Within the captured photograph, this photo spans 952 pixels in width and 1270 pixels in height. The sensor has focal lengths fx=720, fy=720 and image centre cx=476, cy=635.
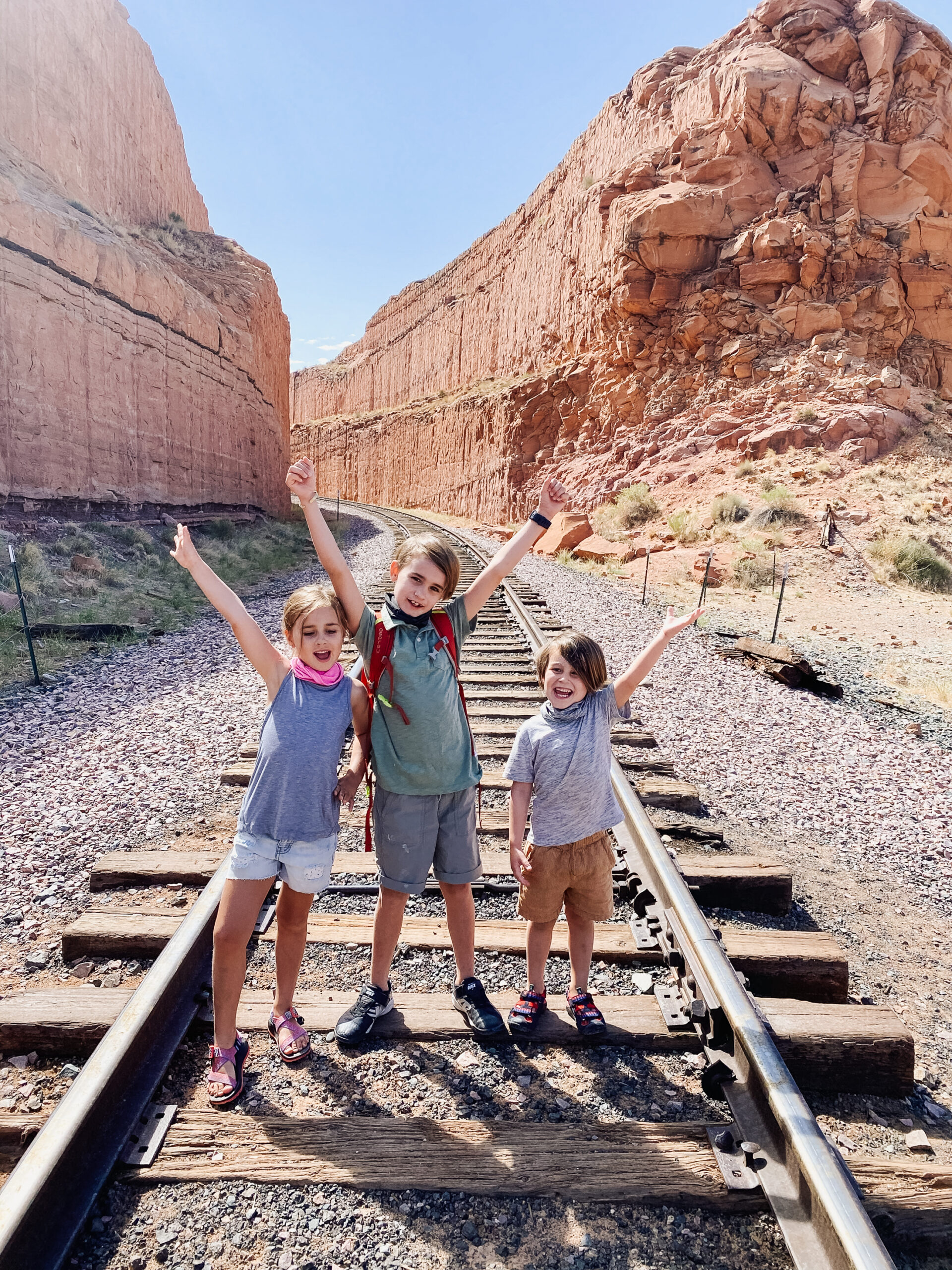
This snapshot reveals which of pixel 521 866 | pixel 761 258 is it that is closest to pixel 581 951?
pixel 521 866

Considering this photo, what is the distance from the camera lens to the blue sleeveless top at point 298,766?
217cm

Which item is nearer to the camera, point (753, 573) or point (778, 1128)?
point (778, 1128)

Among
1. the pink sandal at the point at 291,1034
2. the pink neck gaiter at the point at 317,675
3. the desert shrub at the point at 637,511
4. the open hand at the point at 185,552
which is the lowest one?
the pink sandal at the point at 291,1034

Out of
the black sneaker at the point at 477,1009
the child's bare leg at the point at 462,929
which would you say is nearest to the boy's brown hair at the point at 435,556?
the child's bare leg at the point at 462,929

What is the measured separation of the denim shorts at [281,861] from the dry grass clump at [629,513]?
19684 millimetres

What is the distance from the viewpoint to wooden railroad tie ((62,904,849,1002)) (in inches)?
106

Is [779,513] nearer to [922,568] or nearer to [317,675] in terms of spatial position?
[922,568]

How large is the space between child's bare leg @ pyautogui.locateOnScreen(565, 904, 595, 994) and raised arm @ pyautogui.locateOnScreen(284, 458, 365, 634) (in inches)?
48.9

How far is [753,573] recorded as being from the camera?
543 inches

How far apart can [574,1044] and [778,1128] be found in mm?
680

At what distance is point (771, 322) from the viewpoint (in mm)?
24297

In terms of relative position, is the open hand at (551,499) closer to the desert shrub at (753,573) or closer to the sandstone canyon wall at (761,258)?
the desert shrub at (753,573)

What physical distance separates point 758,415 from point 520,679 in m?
20.5

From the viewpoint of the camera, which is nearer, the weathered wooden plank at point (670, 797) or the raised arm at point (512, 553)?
the raised arm at point (512, 553)
